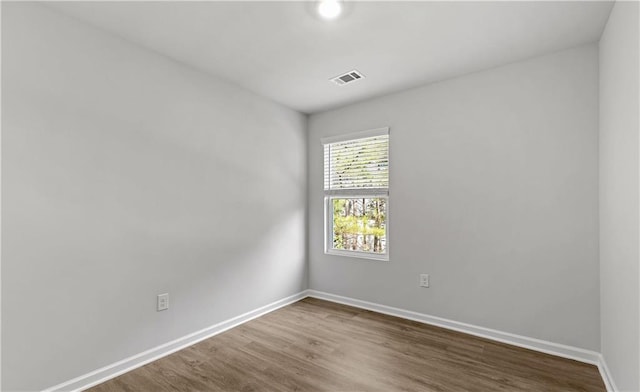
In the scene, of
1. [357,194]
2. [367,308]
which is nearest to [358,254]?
[367,308]

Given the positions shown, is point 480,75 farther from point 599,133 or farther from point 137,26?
point 137,26

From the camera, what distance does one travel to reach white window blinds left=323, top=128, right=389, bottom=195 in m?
3.54

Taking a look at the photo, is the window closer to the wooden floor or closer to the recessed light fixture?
the wooden floor

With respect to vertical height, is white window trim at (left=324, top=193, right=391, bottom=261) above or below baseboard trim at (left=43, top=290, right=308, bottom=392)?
above

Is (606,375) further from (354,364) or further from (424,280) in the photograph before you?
(354,364)

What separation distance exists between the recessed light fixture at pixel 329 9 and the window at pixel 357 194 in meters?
1.62

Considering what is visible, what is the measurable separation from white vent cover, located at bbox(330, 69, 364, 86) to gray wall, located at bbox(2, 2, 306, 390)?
39.5 inches

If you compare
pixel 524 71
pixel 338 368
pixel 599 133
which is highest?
pixel 524 71

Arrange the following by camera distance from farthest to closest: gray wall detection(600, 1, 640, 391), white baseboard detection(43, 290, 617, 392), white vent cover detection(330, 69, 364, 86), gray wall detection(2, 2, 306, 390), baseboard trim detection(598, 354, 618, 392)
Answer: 1. white vent cover detection(330, 69, 364, 86)
2. white baseboard detection(43, 290, 617, 392)
3. baseboard trim detection(598, 354, 618, 392)
4. gray wall detection(2, 2, 306, 390)
5. gray wall detection(600, 1, 640, 391)

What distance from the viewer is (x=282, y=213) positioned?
3.73m

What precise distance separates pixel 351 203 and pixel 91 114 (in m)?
2.74

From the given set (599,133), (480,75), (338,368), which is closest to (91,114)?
(338,368)

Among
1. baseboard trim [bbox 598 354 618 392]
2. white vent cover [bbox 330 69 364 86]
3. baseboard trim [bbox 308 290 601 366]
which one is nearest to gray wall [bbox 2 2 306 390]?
white vent cover [bbox 330 69 364 86]

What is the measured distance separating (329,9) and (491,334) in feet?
9.86
